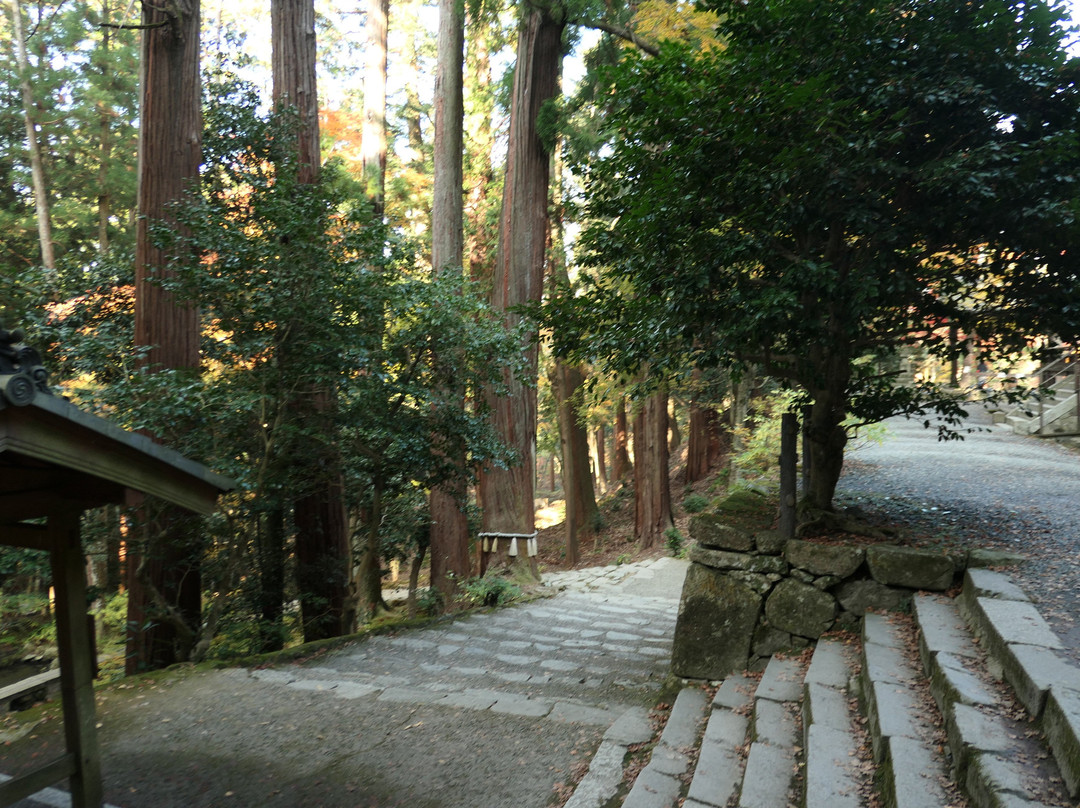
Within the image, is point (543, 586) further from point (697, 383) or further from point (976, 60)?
point (976, 60)

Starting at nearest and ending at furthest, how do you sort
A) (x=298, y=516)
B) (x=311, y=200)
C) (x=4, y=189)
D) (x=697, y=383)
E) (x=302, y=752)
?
(x=302, y=752), (x=311, y=200), (x=298, y=516), (x=4, y=189), (x=697, y=383)

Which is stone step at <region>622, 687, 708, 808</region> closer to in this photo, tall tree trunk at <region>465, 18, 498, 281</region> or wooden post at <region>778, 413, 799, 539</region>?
wooden post at <region>778, 413, 799, 539</region>

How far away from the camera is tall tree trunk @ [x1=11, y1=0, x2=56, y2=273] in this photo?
1278cm

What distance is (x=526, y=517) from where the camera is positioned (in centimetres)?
1142

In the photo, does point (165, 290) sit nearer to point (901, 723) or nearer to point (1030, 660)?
point (901, 723)

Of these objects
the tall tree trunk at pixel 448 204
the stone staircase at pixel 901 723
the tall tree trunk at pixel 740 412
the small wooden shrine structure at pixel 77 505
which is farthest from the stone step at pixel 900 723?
the tall tree trunk at pixel 740 412

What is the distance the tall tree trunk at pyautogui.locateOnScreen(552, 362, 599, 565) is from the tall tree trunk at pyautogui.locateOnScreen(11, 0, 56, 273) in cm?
1031

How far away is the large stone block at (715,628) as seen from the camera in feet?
17.9

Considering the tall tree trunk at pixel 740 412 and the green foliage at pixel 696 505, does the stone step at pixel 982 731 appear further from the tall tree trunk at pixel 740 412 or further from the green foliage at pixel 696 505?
the green foliage at pixel 696 505

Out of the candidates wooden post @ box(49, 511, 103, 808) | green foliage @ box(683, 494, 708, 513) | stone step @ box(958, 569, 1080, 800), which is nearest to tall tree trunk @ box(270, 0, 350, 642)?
wooden post @ box(49, 511, 103, 808)

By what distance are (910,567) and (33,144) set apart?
15492mm

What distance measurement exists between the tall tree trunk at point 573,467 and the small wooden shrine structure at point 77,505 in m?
13.6

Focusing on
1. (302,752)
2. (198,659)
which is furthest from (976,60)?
(198,659)

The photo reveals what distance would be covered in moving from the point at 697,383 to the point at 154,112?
1155 centimetres
